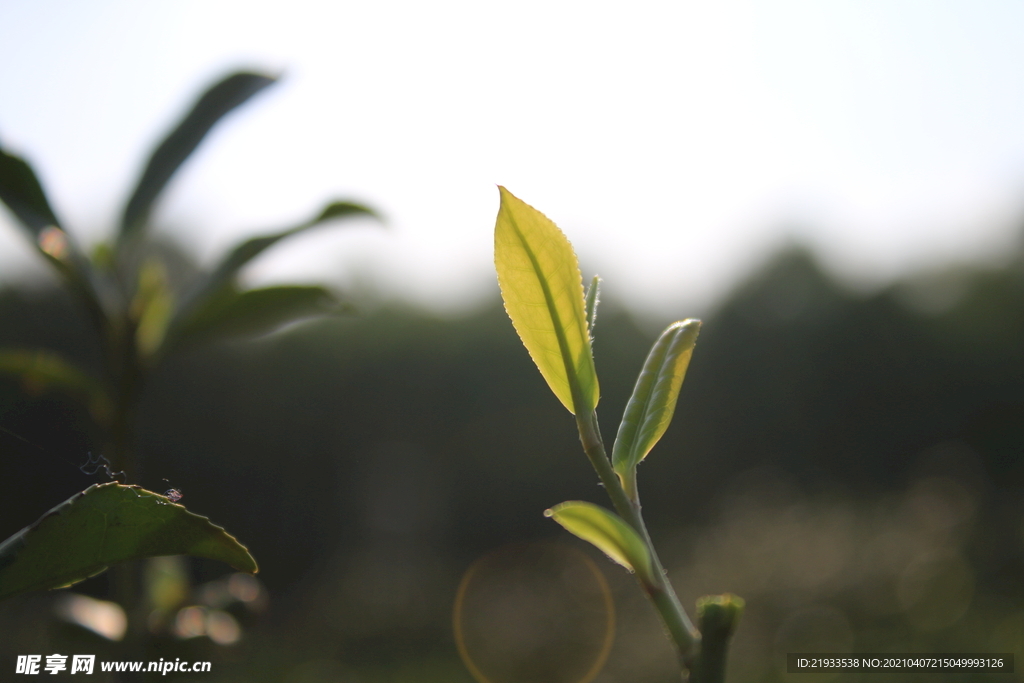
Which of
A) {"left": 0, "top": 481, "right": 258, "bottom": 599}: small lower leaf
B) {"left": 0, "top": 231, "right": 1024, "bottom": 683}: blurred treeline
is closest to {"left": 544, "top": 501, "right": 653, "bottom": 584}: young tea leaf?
{"left": 0, "top": 481, "right": 258, "bottom": 599}: small lower leaf

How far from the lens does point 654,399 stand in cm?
47

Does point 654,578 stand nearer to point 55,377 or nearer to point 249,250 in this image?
point 249,250

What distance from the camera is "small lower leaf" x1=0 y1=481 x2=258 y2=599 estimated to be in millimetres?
453

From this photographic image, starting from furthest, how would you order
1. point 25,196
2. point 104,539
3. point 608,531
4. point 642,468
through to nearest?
point 642,468 < point 25,196 < point 104,539 < point 608,531

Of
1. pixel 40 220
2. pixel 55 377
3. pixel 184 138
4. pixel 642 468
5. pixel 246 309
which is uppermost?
pixel 184 138

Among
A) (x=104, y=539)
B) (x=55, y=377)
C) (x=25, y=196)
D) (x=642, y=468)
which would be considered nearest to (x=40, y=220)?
(x=25, y=196)

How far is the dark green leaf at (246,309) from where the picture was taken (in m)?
0.95

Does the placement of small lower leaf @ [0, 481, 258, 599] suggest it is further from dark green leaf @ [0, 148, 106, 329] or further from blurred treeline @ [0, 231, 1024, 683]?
blurred treeline @ [0, 231, 1024, 683]

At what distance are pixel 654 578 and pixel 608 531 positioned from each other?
0.04 metres

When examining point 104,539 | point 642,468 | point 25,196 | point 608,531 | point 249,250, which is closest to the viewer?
point 608,531

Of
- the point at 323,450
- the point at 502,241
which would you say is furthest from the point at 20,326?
the point at 502,241

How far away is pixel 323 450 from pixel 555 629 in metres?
6.15

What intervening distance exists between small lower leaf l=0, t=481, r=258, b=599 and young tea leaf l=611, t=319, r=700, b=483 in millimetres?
261

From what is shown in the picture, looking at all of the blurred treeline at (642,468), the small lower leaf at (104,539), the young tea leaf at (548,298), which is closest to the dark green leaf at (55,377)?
the small lower leaf at (104,539)
